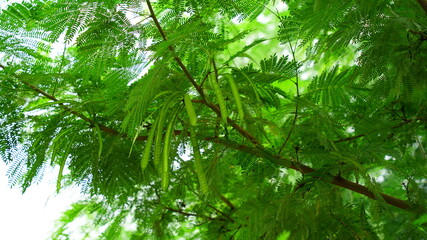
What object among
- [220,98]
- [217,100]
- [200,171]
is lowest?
[200,171]

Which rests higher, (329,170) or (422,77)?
(422,77)

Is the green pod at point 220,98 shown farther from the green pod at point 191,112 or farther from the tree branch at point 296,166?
the tree branch at point 296,166

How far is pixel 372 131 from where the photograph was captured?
1449mm

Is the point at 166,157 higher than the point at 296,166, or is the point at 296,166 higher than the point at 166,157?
the point at 296,166

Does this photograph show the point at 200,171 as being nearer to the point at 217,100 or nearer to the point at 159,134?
the point at 159,134

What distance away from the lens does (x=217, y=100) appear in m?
1.15

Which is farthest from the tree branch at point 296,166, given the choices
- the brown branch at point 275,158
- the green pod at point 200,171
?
the green pod at point 200,171

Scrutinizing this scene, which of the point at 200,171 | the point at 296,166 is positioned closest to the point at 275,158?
the point at 296,166

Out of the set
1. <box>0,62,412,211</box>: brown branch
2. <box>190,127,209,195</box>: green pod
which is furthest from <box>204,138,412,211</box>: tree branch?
<box>190,127,209,195</box>: green pod

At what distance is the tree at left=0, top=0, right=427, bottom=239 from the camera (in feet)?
3.60

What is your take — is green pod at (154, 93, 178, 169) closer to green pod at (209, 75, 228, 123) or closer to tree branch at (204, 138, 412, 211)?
green pod at (209, 75, 228, 123)

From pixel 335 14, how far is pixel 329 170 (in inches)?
14.2

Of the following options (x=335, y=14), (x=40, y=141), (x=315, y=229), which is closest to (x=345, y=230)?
(x=315, y=229)

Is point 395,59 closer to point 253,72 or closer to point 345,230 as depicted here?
point 253,72
